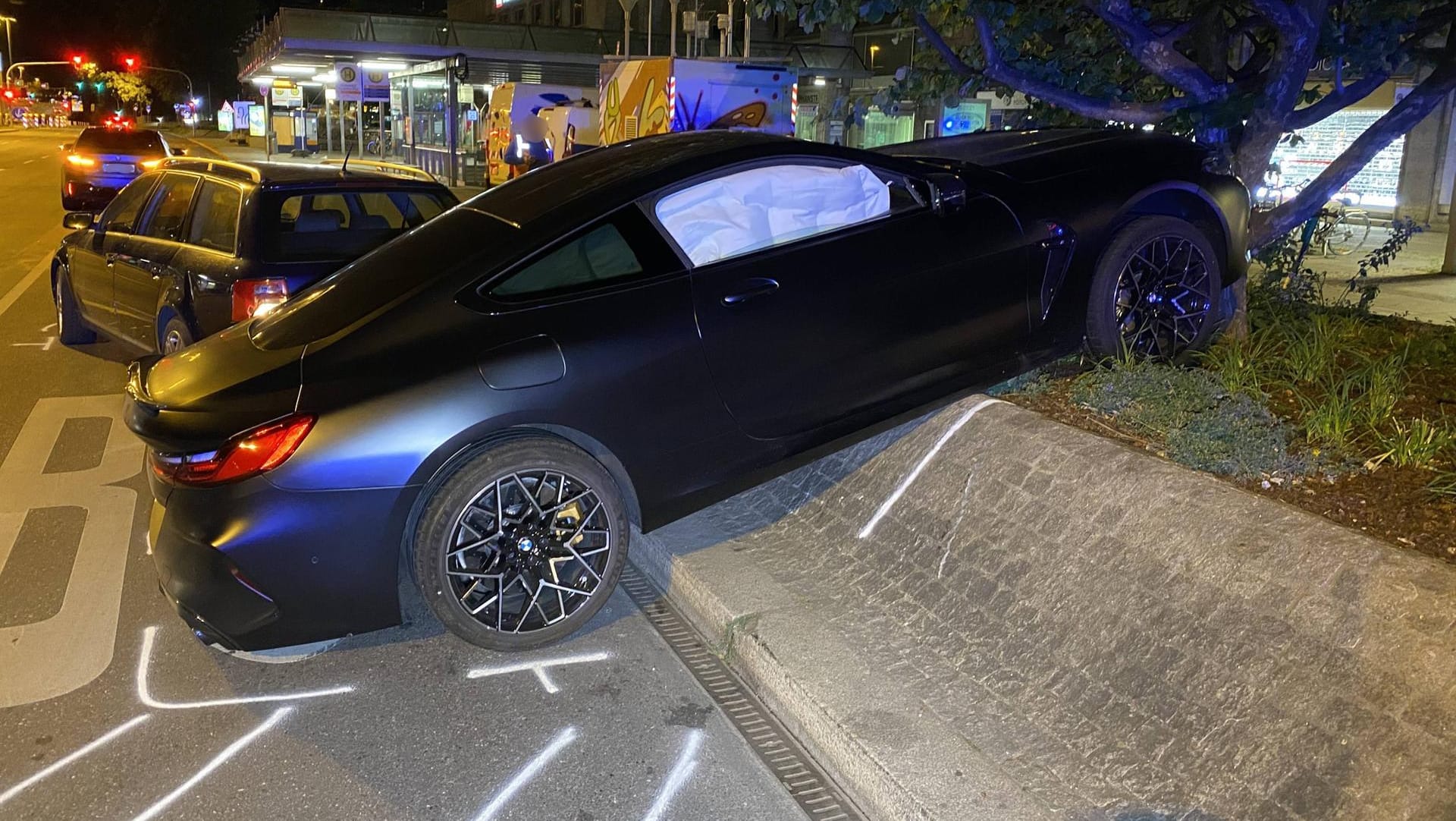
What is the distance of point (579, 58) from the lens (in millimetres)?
33469

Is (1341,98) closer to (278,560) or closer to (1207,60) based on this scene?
(1207,60)

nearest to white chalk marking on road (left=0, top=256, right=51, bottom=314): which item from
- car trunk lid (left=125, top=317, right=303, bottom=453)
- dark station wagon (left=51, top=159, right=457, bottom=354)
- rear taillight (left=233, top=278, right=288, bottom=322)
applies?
dark station wagon (left=51, top=159, right=457, bottom=354)

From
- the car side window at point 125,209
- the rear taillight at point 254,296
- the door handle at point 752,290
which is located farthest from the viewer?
the car side window at point 125,209

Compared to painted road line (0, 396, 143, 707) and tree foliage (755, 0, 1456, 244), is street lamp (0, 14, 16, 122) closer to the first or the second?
painted road line (0, 396, 143, 707)

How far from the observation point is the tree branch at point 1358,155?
598cm

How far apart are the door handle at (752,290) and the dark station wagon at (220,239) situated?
3.29m

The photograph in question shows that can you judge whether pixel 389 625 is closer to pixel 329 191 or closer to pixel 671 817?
pixel 671 817

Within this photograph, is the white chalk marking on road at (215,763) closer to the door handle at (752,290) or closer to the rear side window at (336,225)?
the door handle at (752,290)

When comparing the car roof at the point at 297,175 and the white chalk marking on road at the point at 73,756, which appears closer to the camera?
the white chalk marking on road at the point at 73,756

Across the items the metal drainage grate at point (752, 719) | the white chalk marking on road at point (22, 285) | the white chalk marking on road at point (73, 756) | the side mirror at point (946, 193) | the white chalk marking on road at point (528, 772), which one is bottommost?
the white chalk marking on road at point (73, 756)

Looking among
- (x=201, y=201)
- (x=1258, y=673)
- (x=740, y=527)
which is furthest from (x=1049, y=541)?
(x=201, y=201)

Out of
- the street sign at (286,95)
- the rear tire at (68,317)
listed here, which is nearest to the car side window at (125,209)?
the rear tire at (68,317)

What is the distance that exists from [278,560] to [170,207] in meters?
5.25

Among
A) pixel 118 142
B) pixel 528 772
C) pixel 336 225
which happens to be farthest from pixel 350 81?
pixel 528 772
